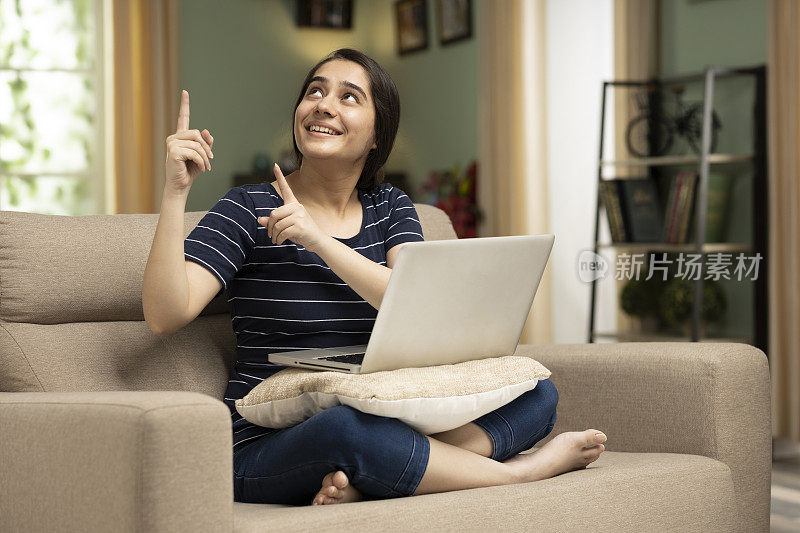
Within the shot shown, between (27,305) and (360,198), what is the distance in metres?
0.59

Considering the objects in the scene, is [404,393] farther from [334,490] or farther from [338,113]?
[338,113]

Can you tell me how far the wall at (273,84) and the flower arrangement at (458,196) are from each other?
125mm

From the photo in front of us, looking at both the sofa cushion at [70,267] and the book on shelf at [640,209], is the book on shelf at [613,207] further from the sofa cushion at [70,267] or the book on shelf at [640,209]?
the sofa cushion at [70,267]

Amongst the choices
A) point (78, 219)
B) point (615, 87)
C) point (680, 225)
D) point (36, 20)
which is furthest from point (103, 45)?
point (78, 219)

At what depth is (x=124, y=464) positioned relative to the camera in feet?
3.62

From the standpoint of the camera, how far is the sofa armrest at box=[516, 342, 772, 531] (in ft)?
5.34

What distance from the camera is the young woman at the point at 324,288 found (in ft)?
4.25

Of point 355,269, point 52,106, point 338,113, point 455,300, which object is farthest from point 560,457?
point 52,106

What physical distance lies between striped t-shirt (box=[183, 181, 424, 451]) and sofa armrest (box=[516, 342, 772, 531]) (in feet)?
1.42

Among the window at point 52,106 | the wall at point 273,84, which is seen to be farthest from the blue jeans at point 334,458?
the wall at point 273,84

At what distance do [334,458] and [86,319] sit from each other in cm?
57

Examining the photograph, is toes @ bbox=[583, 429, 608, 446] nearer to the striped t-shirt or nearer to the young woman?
the young woman

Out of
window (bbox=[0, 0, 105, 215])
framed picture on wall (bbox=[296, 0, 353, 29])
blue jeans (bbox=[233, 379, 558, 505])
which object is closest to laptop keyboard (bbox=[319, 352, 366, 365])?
blue jeans (bbox=[233, 379, 558, 505])

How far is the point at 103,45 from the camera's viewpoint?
4.59 meters
